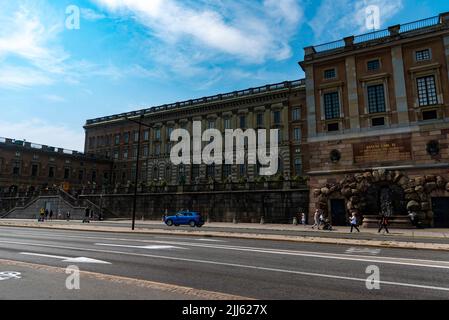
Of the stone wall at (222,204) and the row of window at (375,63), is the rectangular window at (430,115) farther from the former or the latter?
the stone wall at (222,204)

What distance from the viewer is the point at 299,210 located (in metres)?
36.8

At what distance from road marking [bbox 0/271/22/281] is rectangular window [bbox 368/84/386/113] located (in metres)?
33.8

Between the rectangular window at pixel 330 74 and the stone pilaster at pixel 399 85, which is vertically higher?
the rectangular window at pixel 330 74

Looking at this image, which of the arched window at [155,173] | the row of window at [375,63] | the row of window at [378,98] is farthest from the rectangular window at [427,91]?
the arched window at [155,173]

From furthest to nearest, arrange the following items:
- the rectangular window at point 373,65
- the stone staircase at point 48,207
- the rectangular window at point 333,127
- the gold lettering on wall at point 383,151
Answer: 1. the stone staircase at point 48,207
2. the rectangular window at point 333,127
3. the rectangular window at point 373,65
4. the gold lettering on wall at point 383,151

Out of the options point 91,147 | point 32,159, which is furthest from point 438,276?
point 91,147

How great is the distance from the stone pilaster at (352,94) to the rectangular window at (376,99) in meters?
1.28

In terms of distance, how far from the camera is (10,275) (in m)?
7.60

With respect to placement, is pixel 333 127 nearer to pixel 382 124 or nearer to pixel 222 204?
pixel 382 124

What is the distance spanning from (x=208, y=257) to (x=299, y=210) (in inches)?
1092

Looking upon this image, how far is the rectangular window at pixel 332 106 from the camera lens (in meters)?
35.6

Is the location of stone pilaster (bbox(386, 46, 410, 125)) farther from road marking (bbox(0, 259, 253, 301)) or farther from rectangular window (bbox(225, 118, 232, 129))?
rectangular window (bbox(225, 118, 232, 129))

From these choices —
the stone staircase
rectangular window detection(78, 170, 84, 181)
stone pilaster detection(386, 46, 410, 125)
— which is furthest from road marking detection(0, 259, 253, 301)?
rectangular window detection(78, 170, 84, 181)

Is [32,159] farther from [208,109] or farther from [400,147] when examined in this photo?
[400,147]
